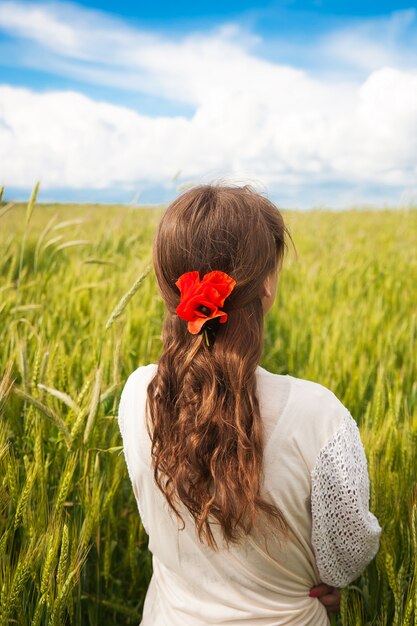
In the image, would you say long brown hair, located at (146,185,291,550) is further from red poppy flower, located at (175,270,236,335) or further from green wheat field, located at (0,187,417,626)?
green wheat field, located at (0,187,417,626)

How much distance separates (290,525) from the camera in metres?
1.01

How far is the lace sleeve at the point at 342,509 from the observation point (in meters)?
0.97

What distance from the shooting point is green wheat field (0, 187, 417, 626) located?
107cm

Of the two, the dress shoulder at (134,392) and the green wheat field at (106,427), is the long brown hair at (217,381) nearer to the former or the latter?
the dress shoulder at (134,392)

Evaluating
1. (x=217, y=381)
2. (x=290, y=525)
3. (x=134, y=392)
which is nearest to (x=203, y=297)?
(x=217, y=381)

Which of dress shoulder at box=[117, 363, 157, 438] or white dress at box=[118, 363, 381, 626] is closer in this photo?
white dress at box=[118, 363, 381, 626]

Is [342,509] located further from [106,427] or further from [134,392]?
[106,427]

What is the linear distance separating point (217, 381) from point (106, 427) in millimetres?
524

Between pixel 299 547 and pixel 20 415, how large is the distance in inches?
32.7

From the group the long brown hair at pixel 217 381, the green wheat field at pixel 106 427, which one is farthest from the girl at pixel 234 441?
the green wheat field at pixel 106 427

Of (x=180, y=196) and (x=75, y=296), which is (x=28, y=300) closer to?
(x=75, y=296)

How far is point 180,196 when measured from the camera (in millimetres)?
1038

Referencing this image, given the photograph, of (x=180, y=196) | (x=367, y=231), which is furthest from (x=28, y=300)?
(x=367, y=231)

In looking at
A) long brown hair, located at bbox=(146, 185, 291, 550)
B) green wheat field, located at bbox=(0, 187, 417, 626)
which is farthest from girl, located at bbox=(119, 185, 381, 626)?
green wheat field, located at bbox=(0, 187, 417, 626)
